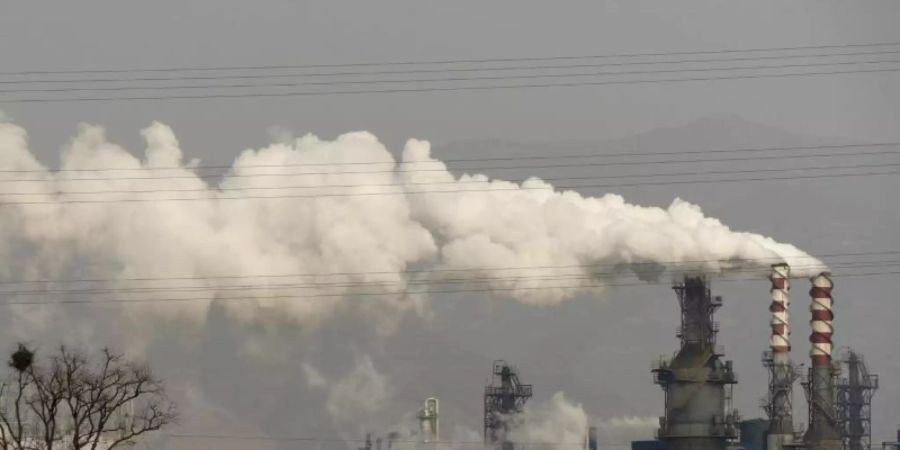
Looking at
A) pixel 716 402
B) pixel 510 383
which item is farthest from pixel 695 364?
pixel 510 383

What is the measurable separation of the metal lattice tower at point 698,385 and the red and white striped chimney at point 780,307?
4.76 meters

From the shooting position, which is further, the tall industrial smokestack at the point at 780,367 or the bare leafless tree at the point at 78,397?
the tall industrial smokestack at the point at 780,367

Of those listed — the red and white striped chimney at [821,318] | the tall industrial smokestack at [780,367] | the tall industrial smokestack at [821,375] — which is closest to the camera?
the tall industrial smokestack at [780,367]

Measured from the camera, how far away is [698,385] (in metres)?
140

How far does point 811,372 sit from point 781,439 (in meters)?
8.44

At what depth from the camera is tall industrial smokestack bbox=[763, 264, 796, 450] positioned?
139250 millimetres

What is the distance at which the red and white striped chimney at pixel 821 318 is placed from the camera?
14175 centimetres

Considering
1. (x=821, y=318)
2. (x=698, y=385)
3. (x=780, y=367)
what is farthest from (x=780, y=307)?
(x=780, y=367)

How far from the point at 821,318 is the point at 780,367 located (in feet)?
50.6

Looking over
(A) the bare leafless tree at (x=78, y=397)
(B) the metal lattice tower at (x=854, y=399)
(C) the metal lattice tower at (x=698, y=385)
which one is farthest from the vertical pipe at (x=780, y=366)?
(A) the bare leafless tree at (x=78, y=397)

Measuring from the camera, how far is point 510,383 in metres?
168

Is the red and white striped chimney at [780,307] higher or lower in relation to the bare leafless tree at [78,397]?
higher

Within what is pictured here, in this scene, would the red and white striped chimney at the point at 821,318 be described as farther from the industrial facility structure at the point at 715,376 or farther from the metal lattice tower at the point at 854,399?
the metal lattice tower at the point at 854,399

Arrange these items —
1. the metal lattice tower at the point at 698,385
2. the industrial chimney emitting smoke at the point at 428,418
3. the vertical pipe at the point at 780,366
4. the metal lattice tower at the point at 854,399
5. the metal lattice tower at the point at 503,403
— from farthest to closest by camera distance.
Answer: the metal lattice tower at the point at 854,399 → the industrial chimney emitting smoke at the point at 428,418 → the metal lattice tower at the point at 503,403 → the vertical pipe at the point at 780,366 → the metal lattice tower at the point at 698,385
